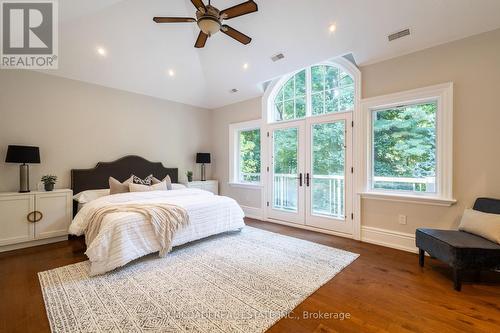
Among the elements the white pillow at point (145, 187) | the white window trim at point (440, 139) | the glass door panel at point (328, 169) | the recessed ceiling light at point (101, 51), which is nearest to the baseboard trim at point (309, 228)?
the glass door panel at point (328, 169)

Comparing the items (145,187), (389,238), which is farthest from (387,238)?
(145,187)

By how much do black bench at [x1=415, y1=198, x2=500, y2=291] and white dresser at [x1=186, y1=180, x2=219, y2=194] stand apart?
4486 mm

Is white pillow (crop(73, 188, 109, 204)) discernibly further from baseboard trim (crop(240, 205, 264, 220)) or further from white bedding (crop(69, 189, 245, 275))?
baseboard trim (crop(240, 205, 264, 220))

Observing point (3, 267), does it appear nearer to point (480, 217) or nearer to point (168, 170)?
point (168, 170)

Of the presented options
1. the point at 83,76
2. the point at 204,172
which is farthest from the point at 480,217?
the point at 83,76

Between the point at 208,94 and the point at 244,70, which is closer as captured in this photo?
the point at 244,70

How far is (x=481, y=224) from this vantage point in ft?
8.26

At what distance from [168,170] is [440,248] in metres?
4.93

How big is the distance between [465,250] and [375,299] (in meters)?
1.03

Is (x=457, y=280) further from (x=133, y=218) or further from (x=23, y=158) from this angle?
(x=23, y=158)

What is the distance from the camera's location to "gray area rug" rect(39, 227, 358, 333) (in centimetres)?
186

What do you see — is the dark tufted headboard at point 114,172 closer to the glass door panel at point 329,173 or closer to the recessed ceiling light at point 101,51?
the recessed ceiling light at point 101,51

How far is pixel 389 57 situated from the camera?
3.51 metres

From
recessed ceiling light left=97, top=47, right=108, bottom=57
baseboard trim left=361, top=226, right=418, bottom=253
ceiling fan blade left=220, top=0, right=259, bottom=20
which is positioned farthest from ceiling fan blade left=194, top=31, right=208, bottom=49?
baseboard trim left=361, top=226, right=418, bottom=253
